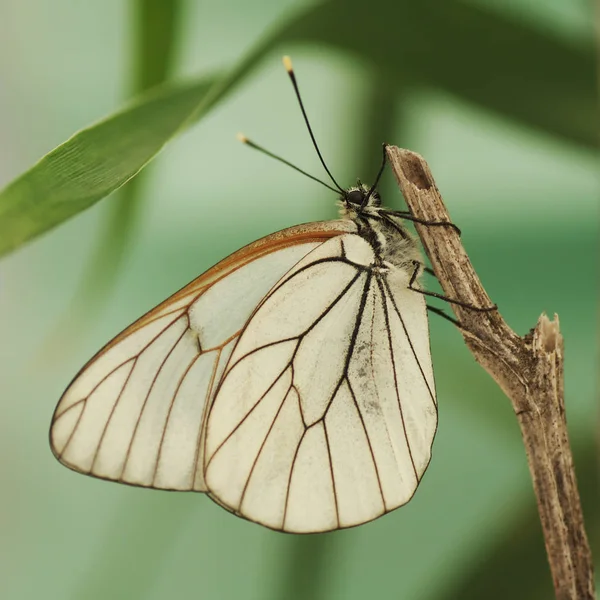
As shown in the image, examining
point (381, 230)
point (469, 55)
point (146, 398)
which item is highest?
point (469, 55)

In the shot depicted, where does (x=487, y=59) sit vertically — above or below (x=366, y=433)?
above

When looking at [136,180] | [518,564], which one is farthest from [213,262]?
[518,564]

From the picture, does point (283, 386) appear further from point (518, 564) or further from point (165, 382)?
point (518, 564)

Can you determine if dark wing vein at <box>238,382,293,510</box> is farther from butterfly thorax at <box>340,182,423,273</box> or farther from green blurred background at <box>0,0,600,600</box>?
green blurred background at <box>0,0,600,600</box>

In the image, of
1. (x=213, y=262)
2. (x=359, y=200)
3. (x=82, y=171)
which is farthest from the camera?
(x=213, y=262)

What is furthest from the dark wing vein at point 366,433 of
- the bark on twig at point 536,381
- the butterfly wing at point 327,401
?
the bark on twig at point 536,381

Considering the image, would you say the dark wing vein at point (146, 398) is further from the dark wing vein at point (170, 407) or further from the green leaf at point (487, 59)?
the green leaf at point (487, 59)
